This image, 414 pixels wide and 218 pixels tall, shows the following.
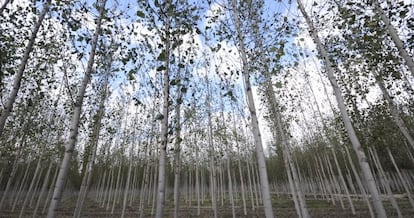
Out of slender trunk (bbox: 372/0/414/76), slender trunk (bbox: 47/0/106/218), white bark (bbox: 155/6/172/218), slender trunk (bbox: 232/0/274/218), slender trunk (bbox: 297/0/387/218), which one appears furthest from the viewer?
Result: slender trunk (bbox: 372/0/414/76)

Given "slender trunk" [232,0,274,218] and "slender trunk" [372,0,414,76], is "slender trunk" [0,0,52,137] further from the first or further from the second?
"slender trunk" [372,0,414,76]

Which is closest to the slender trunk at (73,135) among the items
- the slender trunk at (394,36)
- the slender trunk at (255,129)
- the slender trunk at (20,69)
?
the slender trunk at (20,69)

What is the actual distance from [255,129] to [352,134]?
7.73ft

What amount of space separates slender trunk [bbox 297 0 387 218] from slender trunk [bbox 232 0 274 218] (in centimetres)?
214

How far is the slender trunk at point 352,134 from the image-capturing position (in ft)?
15.0

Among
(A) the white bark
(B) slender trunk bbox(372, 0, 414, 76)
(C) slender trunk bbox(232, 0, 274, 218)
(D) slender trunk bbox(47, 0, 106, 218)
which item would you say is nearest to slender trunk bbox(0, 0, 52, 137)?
(D) slender trunk bbox(47, 0, 106, 218)

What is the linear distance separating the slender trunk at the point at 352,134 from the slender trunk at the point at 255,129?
7.03 ft

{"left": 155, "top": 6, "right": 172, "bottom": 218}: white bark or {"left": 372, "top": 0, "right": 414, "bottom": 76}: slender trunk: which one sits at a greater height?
{"left": 372, "top": 0, "right": 414, "bottom": 76}: slender trunk

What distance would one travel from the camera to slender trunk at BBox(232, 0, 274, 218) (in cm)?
447

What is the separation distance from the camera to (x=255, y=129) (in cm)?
521

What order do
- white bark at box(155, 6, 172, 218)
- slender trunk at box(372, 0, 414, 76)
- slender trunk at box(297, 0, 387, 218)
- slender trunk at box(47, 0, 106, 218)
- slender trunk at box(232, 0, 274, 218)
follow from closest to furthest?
slender trunk at box(47, 0, 106, 218) < white bark at box(155, 6, 172, 218) < slender trunk at box(232, 0, 274, 218) < slender trunk at box(297, 0, 387, 218) < slender trunk at box(372, 0, 414, 76)

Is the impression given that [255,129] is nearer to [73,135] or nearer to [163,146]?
[163,146]

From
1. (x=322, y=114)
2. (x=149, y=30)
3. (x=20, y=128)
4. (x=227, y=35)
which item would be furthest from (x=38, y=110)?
(x=322, y=114)

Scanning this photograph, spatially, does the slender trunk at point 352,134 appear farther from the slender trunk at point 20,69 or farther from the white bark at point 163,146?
the slender trunk at point 20,69
